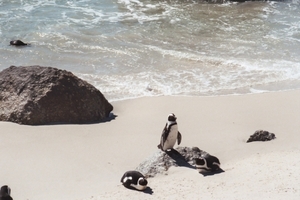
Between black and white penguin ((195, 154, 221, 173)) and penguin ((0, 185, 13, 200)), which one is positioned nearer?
penguin ((0, 185, 13, 200))

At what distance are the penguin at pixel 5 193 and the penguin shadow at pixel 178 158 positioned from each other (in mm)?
2407

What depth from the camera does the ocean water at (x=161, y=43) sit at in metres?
12.4

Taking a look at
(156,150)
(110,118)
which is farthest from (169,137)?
(110,118)

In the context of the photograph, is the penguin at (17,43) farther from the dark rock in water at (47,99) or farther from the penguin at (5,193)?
the penguin at (5,193)

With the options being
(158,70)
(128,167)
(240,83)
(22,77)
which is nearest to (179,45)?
(158,70)

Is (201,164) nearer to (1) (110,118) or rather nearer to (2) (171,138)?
(2) (171,138)

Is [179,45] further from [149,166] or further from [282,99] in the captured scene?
[149,166]

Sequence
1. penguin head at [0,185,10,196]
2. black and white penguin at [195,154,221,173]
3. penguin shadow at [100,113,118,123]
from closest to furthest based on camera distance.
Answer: penguin head at [0,185,10,196]
black and white penguin at [195,154,221,173]
penguin shadow at [100,113,118,123]

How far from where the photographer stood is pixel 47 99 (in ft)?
31.7

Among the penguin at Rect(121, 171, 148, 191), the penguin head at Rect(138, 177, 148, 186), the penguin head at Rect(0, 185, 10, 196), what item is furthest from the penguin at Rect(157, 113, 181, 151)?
the penguin head at Rect(0, 185, 10, 196)

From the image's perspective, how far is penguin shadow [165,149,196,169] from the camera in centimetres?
766

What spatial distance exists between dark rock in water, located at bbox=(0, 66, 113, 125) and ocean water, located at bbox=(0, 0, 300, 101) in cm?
129

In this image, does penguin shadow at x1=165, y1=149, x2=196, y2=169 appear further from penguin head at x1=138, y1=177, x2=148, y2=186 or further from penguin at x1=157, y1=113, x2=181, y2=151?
penguin head at x1=138, y1=177, x2=148, y2=186

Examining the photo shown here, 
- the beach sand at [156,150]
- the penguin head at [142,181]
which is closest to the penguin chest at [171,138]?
the beach sand at [156,150]
